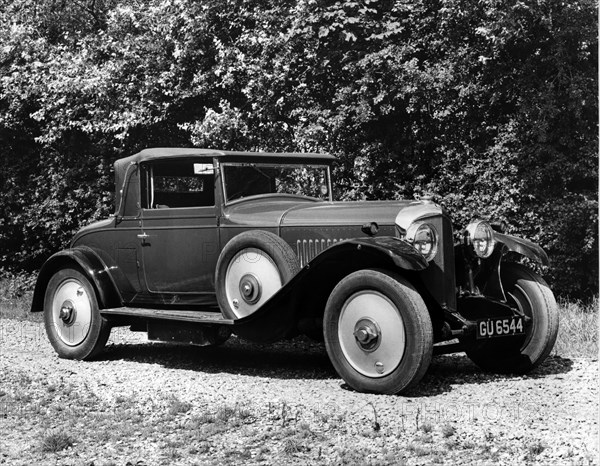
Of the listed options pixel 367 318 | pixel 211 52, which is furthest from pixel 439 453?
pixel 211 52

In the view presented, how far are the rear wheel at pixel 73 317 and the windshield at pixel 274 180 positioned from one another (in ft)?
5.80

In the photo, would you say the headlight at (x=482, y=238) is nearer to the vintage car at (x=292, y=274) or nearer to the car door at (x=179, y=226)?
the vintage car at (x=292, y=274)

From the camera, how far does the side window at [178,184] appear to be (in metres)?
7.68

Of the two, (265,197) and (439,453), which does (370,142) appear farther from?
(439,453)

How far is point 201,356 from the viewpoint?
27.3 ft

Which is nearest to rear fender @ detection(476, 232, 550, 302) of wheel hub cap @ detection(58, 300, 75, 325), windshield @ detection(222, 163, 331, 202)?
windshield @ detection(222, 163, 331, 202)

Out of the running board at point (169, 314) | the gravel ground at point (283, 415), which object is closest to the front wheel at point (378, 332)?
the gravel ground at point (283, 415)

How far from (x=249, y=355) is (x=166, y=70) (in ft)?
21.1

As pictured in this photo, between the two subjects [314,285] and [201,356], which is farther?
[201,356]

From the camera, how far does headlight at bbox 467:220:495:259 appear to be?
675cm

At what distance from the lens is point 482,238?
6777 millimetres

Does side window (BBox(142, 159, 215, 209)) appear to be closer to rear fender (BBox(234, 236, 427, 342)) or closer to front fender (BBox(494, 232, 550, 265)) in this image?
rear fender (BBox(234, 236, 427, 342))

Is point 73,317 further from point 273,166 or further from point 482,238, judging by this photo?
point 482,238

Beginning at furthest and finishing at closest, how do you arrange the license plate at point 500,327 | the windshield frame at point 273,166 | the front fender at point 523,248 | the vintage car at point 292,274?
1. the windshield frame at point 273,166
2. the front fender at point 523,248
3. the license plate at point 500,327
4. the vintage car at point 292,274
